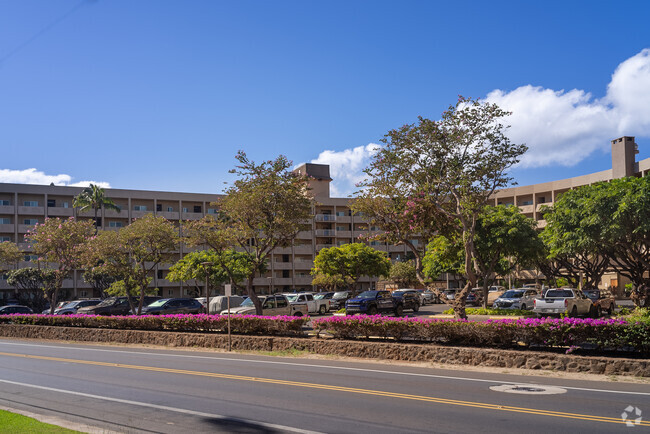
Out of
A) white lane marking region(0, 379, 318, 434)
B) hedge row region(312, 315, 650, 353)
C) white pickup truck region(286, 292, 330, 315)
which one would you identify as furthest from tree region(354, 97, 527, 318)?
white pickup truck region(286, 292, 330, 315)

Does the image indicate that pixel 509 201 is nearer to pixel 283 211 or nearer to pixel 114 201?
pixel 114 201

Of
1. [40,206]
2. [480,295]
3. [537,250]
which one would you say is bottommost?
[480,295]

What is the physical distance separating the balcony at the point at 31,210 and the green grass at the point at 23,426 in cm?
6398

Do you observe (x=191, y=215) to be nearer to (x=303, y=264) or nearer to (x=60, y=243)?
(x=303, y=264)

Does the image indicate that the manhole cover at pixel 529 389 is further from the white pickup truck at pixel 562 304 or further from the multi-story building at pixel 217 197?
the multi-story building at pixel 217 197

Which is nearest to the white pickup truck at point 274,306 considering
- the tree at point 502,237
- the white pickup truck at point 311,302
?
the white pickup truck at point 311,302

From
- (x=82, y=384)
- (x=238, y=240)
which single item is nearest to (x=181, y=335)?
(x=238, y=240)

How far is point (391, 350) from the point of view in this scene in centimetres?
1739

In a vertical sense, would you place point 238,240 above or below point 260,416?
above

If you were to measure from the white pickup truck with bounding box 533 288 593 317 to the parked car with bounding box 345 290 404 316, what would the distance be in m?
8.93

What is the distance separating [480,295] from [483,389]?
4041 centimetres

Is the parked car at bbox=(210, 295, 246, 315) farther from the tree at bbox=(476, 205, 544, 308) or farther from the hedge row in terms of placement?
the hedge row

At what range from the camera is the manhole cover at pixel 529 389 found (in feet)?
37.6

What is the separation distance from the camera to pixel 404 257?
77375mm
